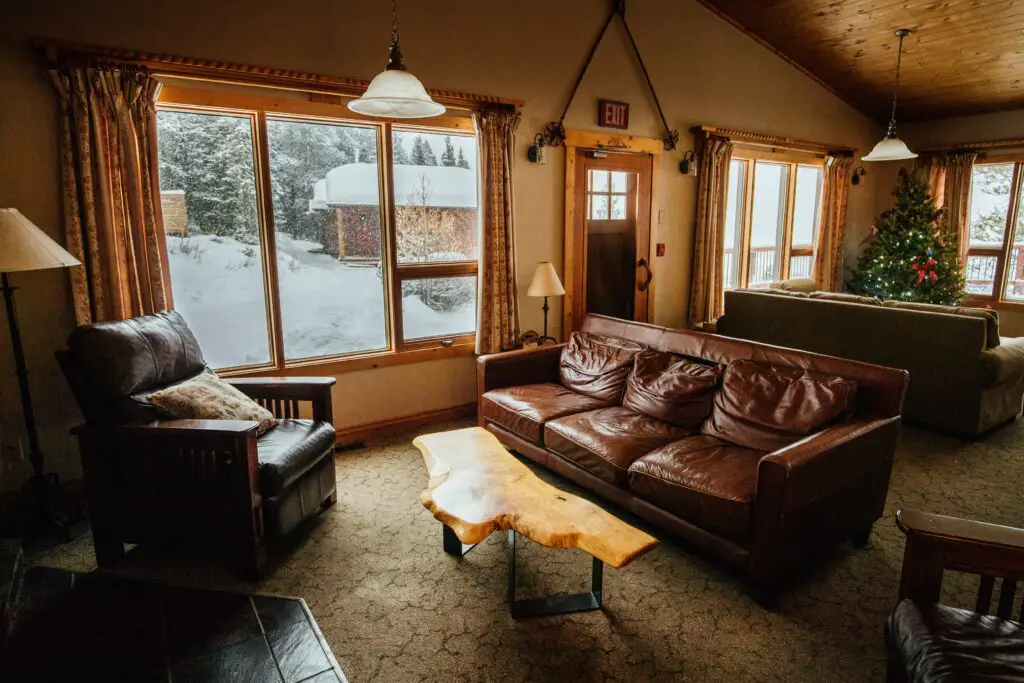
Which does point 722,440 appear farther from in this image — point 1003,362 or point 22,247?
point 22,247

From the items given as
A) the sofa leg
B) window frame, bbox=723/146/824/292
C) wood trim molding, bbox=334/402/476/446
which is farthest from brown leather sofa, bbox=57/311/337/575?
window frame, bbox=723/146/824/292

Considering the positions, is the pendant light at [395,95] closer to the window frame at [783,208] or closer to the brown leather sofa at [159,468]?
the brown leather sofa at [159,468]

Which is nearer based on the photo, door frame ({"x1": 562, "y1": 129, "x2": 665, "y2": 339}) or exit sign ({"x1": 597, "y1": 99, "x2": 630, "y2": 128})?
door frame ({"x1": 562, "y1": 129, "x2": 665, "y2": 339})

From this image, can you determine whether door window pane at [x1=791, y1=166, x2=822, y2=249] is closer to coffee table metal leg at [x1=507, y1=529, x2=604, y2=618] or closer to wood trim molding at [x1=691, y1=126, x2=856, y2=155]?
wood trim molding at [x1=691, y1=126, x2=856, y2=155]

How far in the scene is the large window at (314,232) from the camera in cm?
329

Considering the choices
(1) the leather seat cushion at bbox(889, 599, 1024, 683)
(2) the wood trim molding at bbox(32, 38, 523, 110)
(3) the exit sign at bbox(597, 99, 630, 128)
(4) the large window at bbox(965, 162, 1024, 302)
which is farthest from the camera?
(4) the large window at bbox(965, 162, 1024, 302)

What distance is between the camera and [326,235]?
372 centimetres

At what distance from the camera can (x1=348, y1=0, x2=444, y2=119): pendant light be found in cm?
225

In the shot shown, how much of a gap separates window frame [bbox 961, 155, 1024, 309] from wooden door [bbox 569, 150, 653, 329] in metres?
4.30

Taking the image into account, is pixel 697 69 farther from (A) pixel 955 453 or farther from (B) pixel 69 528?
(B) pixel 69 528

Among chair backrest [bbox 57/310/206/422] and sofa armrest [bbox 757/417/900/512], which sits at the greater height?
chair backrest [bbox 57/310/206/422]

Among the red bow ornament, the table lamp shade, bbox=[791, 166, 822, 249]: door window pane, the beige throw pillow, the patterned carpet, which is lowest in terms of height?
the patterned carpet

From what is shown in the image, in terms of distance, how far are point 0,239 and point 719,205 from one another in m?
5.26

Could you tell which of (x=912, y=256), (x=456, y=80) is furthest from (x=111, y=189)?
(x=912, y=256)
